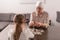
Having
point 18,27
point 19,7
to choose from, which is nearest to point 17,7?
point 19,7

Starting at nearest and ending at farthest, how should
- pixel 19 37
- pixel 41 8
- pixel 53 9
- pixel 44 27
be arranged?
pixel 19 37 → pixel 44 27 → pixel 41 8 → pixel 53 9

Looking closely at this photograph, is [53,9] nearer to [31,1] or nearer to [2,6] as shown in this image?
[31,1]

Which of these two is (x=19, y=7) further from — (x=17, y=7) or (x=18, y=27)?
(x=18, y=27)

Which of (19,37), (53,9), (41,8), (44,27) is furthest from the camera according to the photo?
(53,9)

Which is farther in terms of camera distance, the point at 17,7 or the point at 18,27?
the point at 17,7

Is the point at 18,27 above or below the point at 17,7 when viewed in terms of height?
below

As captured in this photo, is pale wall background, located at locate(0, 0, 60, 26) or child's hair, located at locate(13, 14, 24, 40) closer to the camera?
child's hair, located at locate(13, 14, 24, 40)

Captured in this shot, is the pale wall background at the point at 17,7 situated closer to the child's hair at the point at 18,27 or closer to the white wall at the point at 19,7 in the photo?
the white wall at the point at 19,7

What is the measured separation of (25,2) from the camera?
5.62 m

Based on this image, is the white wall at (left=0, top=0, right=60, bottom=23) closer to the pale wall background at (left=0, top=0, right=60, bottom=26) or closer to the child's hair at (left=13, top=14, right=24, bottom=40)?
the pale wall background at (left=0, top=0, right=60, bottom=26)

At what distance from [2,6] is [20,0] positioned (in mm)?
685

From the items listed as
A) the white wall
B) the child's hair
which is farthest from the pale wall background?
the child's hair

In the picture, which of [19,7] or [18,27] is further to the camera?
[19,7]

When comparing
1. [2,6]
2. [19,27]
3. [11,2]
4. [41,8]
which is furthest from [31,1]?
[19,27]
